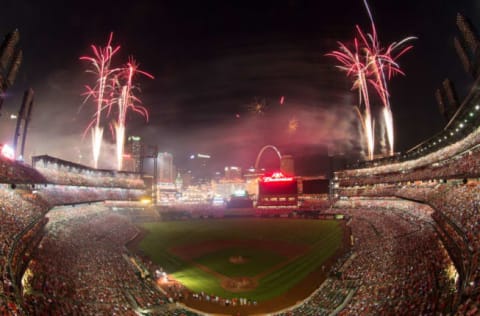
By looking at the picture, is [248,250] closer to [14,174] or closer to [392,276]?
[392,276]

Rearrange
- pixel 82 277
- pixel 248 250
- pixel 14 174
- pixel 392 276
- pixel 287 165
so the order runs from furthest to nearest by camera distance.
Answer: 1. pixel 287 165
2. pixel 248 250
3. pixel 14 174
4. pixel 82 277
5. pixel 392 276

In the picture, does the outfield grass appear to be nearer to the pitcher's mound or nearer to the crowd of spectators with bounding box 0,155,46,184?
the pitcher's mound

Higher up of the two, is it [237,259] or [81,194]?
[81,194]

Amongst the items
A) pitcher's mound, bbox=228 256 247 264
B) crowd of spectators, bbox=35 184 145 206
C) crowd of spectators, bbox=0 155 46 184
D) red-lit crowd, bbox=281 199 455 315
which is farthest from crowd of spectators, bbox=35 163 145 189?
red-lit crowd, bbox=281 199 455 315

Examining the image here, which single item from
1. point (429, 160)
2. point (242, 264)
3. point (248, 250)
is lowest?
point (242, 264)

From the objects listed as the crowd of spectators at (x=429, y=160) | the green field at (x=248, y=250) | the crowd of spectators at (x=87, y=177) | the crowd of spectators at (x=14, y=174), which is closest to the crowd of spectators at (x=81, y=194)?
the crowd of spectators at (x=87, y=177)

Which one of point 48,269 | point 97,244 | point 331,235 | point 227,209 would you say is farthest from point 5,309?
point 227,209

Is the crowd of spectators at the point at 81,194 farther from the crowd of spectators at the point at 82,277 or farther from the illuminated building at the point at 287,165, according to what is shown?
the illuminated building at the point at 287,165

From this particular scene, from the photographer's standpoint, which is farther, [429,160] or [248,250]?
[248,250]

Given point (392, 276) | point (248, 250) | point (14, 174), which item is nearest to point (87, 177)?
point (14, 174)
